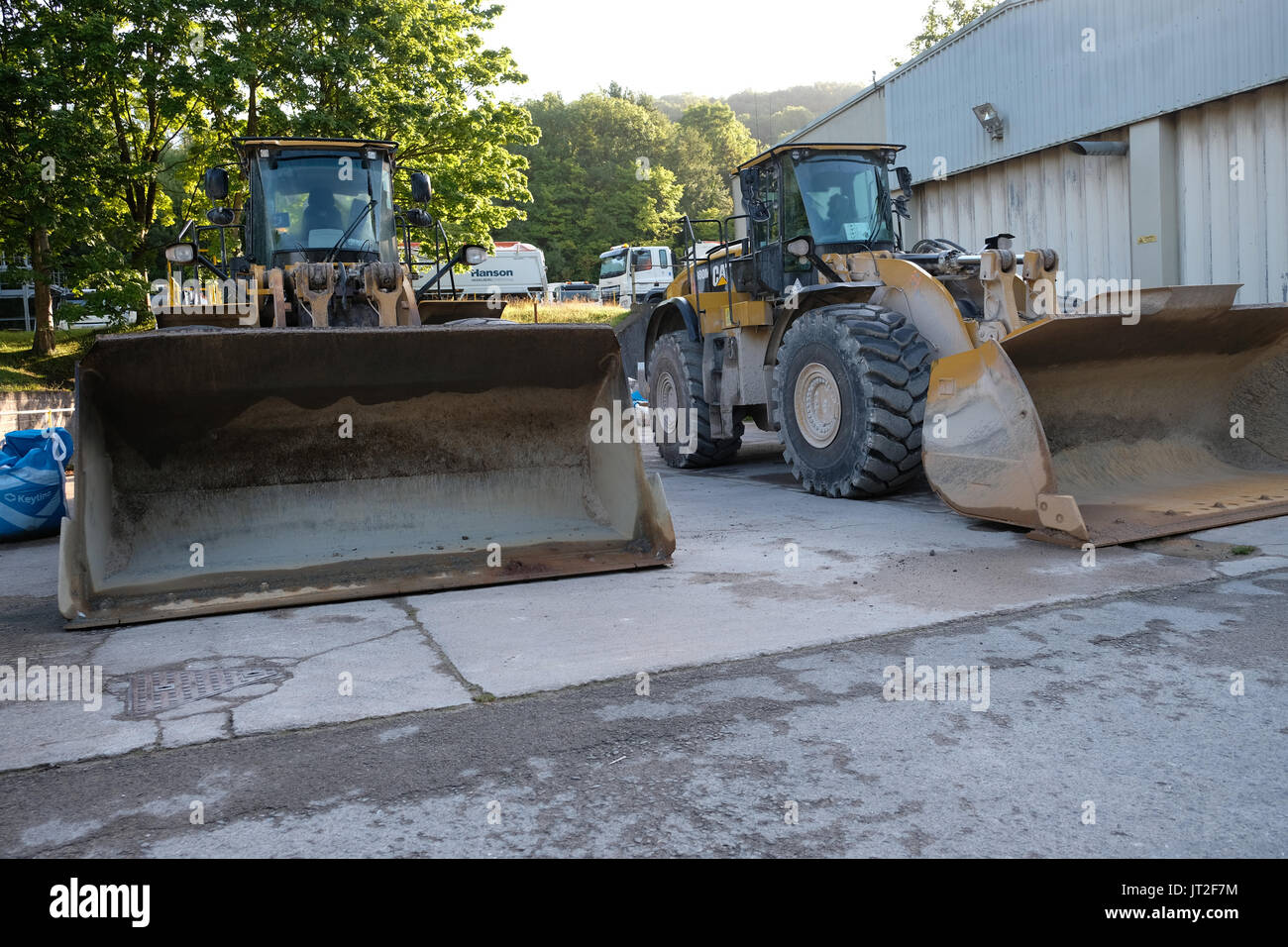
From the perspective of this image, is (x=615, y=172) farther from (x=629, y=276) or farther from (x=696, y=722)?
(x=696, y=722)

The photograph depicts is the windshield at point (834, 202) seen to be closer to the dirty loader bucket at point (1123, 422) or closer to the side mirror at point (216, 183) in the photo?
the dirty loader bucket at point (1123, 422)

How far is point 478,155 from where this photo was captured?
77.3 feet

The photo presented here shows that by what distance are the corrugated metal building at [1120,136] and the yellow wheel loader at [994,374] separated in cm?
540

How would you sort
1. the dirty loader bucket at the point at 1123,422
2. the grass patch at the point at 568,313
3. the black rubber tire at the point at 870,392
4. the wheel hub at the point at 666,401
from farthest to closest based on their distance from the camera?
the grass patch at the point at 568,313 → the wheel hub at the point at 666,401 → the black rubber tire at the point at 870,392 → the dirty loader bucket at the point at 1123,422

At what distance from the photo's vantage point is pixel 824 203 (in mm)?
8875

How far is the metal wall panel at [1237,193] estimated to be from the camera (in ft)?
38.3

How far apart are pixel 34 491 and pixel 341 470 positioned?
11.3 feet

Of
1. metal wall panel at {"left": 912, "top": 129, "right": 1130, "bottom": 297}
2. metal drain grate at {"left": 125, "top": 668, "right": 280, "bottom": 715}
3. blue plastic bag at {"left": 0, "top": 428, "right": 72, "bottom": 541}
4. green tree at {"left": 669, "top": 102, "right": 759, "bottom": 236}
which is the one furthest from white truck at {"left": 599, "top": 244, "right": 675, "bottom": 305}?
green tree at {"left": 669, "top": 102, "right": 759, "bottom": 236}

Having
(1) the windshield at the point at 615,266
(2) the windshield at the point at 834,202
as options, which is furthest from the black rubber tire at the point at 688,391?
(1) the windshield at the point at 615,266

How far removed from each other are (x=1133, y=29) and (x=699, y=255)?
6255 mm

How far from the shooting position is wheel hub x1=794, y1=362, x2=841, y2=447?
7.83 metres

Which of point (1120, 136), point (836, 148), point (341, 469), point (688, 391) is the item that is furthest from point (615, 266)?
point (341, 469)
